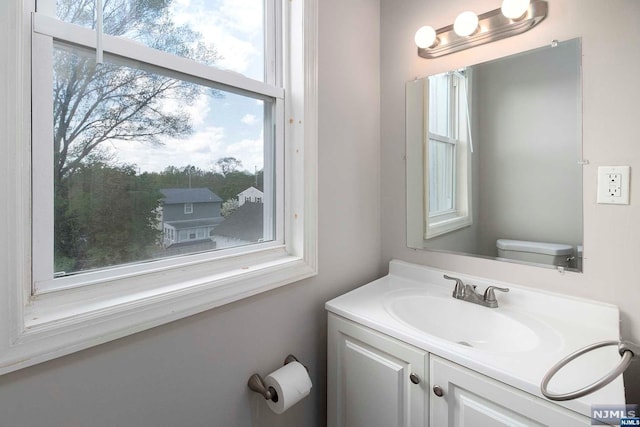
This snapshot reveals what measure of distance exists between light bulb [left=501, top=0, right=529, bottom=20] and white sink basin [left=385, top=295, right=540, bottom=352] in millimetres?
1099

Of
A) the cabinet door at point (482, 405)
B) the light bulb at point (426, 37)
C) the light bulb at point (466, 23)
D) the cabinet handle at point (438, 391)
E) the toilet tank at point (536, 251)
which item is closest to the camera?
the cabinet door at point (482, 405)

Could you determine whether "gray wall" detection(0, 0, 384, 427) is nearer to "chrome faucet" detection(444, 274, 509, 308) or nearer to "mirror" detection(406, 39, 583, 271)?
"mirror" detection(406, 39, 583, 271)

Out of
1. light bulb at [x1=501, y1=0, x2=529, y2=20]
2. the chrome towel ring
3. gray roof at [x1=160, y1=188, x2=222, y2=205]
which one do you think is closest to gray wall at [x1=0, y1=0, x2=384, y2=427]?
gray roof at [x1=160, y1=188, x2=222, y2=205]

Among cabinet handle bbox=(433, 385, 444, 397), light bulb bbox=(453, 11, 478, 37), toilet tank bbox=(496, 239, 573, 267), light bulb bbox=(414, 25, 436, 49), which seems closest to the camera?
cabinet handle bbox=(433, 385, 444, 397)

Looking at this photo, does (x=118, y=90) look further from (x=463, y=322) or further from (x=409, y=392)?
(x=463, y=322)

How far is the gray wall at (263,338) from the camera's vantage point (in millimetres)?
680

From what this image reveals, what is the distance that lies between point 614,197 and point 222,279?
50.3 inches

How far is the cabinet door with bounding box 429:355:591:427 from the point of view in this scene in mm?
689

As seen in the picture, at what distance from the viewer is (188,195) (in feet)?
3.08

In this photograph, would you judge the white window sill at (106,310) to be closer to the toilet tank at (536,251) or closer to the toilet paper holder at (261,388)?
the toilet paper holder at (261,388)

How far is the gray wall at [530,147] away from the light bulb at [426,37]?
23cm

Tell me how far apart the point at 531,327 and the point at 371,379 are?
0.56 meters

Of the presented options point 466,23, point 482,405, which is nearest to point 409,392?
point 482,405

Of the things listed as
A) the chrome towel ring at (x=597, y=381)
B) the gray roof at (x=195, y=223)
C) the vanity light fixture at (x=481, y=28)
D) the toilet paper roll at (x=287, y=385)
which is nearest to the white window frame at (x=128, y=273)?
the gray roof at (x=195, y=223)
